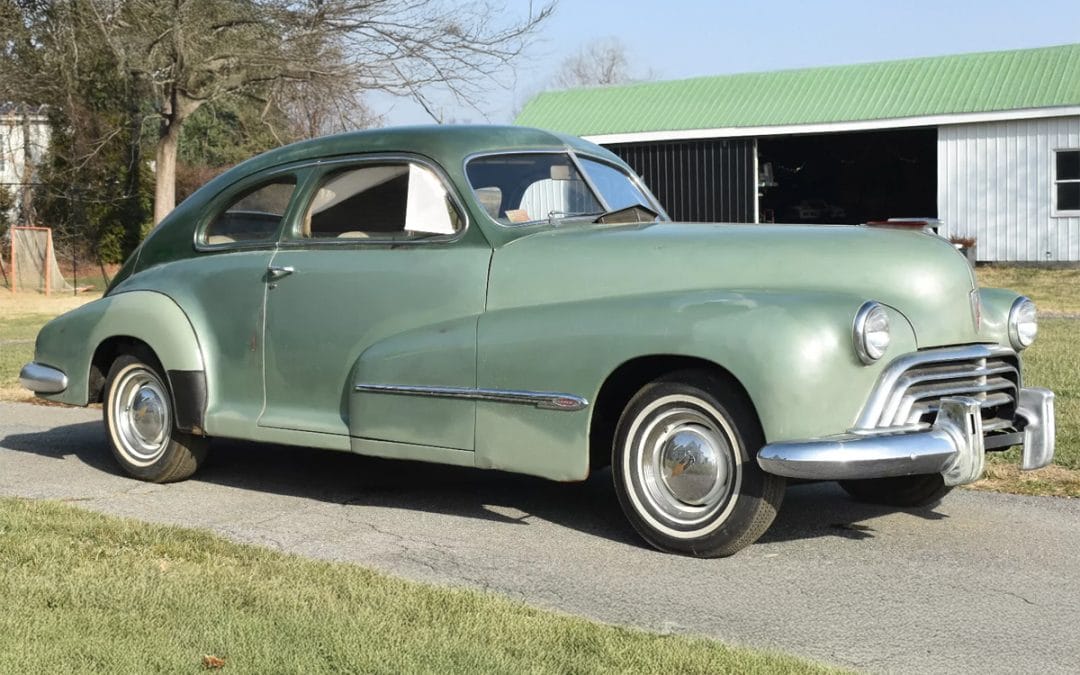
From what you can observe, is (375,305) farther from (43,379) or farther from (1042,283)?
(1042,283)

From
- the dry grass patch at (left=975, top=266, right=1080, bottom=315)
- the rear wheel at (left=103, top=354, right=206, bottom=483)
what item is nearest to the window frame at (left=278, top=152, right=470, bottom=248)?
the rear wheel at (left=103, top=354, right=206, bottom=483)

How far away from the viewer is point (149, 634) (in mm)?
4250

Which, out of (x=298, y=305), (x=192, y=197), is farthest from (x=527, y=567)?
(x=192, y=197)

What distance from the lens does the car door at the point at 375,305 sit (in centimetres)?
601

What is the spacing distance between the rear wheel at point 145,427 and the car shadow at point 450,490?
9.1 inches

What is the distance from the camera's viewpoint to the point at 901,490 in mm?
6312

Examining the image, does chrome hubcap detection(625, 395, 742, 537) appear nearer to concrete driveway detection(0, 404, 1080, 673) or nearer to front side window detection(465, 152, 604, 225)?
concrete driveway detection(0, 404, 1080, 673)

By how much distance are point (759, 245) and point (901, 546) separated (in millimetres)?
1442

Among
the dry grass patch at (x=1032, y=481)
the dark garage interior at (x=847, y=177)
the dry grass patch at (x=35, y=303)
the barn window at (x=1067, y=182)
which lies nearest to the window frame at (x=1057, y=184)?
the barn window at (x=1067, y=182)

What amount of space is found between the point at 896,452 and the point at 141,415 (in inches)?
173

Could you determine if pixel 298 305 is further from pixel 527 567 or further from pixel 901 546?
pixel 901 546

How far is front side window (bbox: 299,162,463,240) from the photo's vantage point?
633cm

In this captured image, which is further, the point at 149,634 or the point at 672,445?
the point at 672,445

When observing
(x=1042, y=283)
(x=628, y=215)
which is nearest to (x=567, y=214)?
(x=628, y=215)
